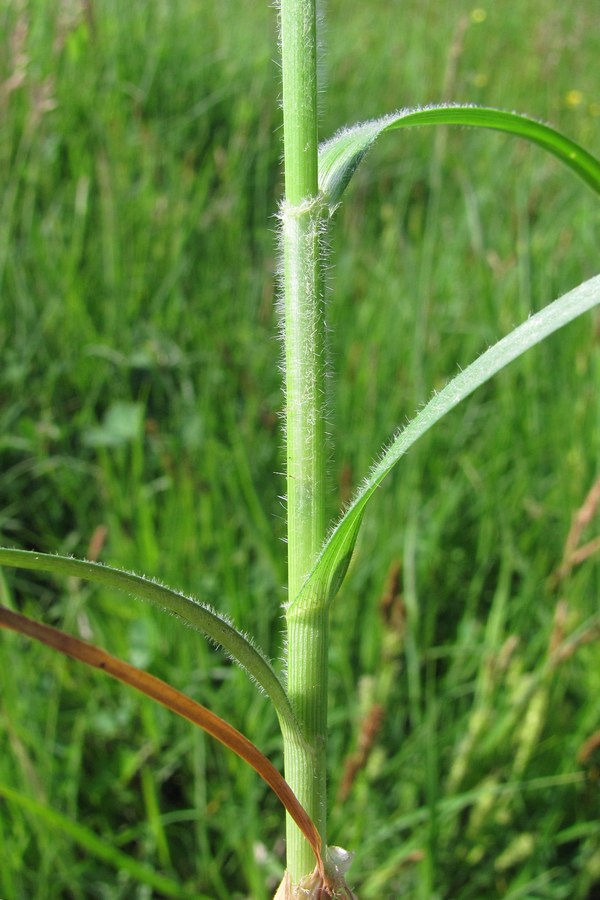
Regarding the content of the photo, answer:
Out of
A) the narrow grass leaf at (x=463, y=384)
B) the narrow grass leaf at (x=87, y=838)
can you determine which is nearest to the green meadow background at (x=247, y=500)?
the narrow grass leaf at (x=87, y=838)

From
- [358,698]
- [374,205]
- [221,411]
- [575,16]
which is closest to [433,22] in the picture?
[575,16]

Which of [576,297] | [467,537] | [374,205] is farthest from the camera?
[374,205]

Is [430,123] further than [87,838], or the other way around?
[87,838]

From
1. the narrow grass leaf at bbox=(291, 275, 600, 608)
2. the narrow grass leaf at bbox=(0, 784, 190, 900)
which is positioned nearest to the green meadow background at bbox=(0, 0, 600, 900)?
the narrow grass leaf at bbox=(0, 784, 190, 900)

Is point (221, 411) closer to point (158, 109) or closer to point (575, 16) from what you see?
point (158, 109)

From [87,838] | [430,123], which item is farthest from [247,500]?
[430,123]

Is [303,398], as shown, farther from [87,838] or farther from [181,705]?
[87,838]
